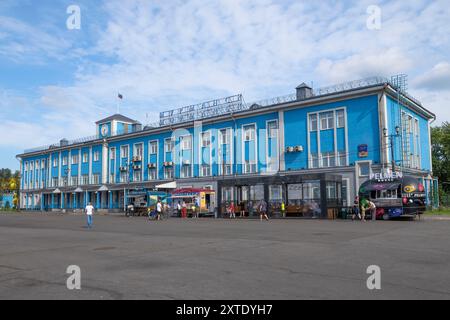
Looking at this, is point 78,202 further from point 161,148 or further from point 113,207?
point 161,148

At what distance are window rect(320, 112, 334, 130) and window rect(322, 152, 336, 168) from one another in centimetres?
261

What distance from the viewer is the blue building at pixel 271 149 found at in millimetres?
38219

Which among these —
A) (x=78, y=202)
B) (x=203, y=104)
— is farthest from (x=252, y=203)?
(x=78, y=202)

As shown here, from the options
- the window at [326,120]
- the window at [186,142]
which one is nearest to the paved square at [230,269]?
the window at [326,120]

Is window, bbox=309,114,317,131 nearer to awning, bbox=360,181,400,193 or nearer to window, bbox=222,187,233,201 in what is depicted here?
window, bbox=222,187,233,201

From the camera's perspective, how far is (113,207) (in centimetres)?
6500

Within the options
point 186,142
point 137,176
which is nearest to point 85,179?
point 137,176

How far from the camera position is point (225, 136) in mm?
51094

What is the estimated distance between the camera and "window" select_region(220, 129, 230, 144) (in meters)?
50.7

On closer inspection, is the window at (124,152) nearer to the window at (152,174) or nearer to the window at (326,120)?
the window at (152,174)

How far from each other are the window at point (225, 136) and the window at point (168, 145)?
8433 mm
